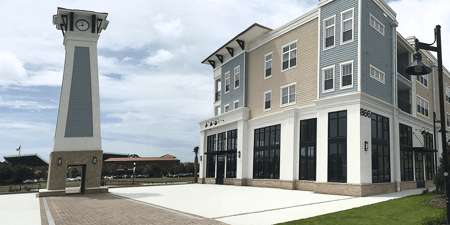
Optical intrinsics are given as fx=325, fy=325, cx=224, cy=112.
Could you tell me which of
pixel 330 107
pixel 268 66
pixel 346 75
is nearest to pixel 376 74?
pixel 346 75

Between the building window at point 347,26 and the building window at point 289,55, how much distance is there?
538cm

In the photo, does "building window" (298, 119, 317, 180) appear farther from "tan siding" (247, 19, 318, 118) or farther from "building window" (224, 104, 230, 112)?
"building window" (224, 104, 230, 112)

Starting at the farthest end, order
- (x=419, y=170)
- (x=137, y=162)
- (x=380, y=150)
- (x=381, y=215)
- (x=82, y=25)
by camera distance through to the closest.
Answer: (x=137, y=162) < (x=419, y=170) < (x=82, y=25) < (x=380, y=150) < (x=381, y=215)

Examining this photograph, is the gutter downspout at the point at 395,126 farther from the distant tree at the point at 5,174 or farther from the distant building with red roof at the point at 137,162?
the distant building with red roof at the point at 137,162

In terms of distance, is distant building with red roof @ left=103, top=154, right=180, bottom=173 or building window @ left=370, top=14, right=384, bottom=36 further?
distant building with red roof @ left=103, top=154, right=180, bottom=173

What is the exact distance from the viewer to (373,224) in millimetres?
10273

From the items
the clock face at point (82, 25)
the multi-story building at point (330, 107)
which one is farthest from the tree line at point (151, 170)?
the clock face at point (82, 25)

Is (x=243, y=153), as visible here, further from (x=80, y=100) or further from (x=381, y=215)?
(x=381, y=215)

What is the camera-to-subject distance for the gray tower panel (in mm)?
24531

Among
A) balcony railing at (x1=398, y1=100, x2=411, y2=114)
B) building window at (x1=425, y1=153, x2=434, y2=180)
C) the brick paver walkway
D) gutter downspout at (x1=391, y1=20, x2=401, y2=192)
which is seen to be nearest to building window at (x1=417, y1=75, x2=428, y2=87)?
balcony railing at (x1=398, y1=100, x2=411, y2=114)

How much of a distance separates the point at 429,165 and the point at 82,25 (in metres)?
33.9

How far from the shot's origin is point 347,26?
927 inches

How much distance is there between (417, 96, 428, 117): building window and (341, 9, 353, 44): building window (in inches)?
531

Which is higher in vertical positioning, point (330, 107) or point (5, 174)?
point (330, 107)
